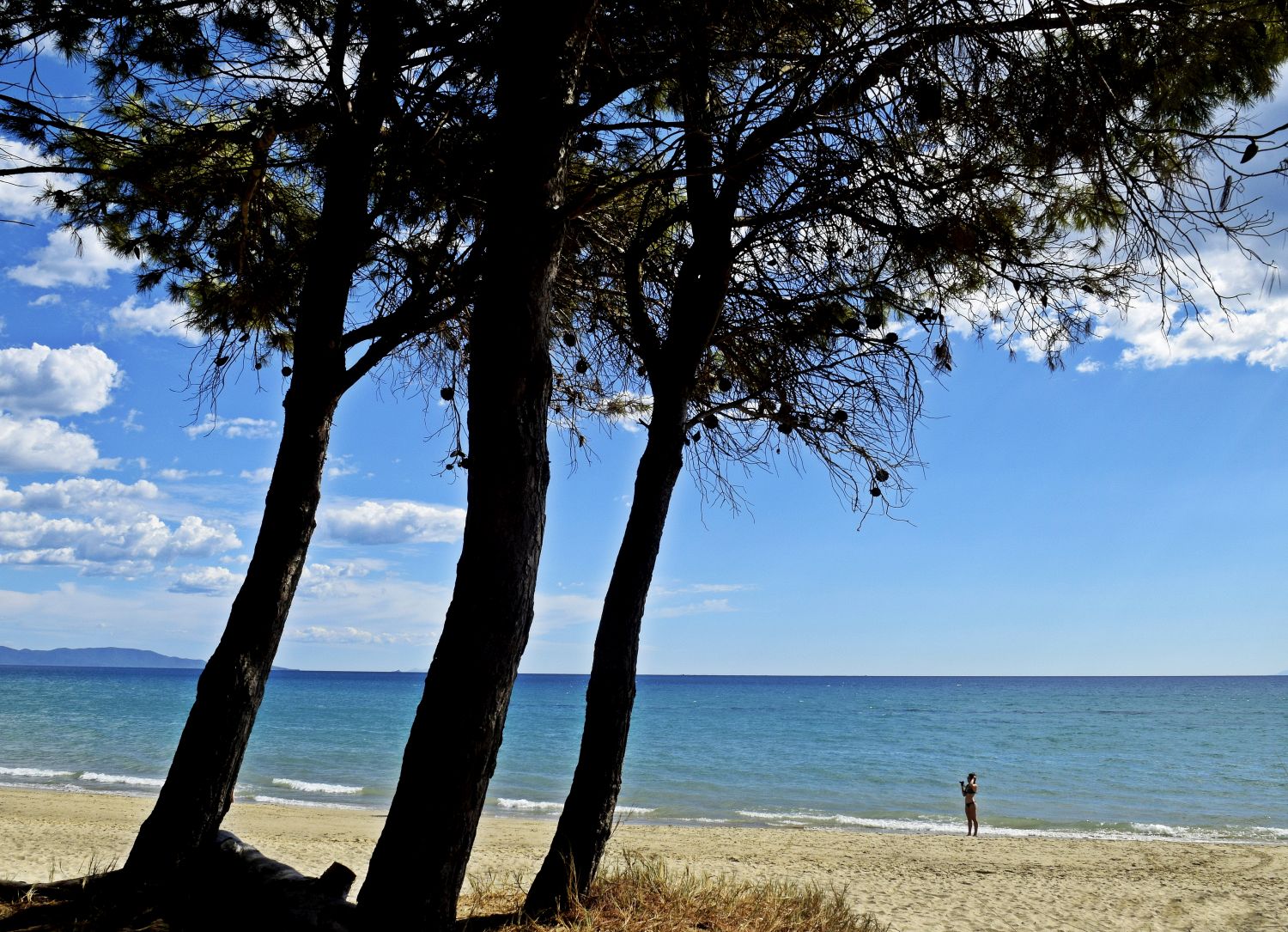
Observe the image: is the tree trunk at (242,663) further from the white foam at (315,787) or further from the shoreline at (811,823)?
the white foam at (315,787)

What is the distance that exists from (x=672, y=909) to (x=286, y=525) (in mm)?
3013

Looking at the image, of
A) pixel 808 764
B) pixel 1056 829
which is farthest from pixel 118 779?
pixel 1056 829

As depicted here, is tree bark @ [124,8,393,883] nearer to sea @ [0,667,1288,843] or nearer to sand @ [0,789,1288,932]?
sea @ [0,667,1288,843]

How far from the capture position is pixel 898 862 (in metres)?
13.8

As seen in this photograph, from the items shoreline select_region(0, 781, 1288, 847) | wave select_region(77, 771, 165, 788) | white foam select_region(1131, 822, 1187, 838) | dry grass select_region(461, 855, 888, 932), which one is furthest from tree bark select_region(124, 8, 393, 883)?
wave select_region(77, 771, 165, 788)

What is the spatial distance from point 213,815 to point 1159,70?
5703 millimetres

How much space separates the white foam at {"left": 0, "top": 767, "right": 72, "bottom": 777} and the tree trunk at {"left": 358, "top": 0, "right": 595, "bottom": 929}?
26.3 meters

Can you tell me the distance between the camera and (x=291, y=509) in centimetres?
521

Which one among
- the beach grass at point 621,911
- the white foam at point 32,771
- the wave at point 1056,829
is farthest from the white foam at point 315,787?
the beach grass at point 621,911

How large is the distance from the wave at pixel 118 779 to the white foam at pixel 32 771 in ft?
1.96

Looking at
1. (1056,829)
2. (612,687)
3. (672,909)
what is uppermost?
(612,687)

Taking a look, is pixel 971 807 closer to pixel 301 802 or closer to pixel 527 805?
pixel 527 805

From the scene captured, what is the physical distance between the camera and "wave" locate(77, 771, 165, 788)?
23.7 m

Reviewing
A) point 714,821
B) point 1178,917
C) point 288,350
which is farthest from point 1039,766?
point 288,350
